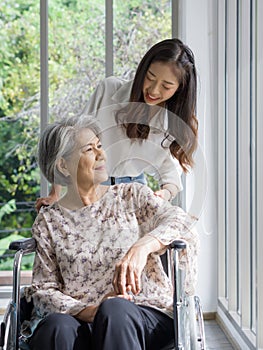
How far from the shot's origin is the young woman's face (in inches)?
94.9

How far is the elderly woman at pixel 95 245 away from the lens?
83.1 inches

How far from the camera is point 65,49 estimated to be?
4199 millimetres

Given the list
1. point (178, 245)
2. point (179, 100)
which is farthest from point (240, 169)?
point (178, 245)

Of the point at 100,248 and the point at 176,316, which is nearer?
the point at 176,316

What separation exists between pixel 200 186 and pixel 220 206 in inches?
53.9

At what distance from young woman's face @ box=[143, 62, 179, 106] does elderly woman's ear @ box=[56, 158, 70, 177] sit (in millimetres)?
354

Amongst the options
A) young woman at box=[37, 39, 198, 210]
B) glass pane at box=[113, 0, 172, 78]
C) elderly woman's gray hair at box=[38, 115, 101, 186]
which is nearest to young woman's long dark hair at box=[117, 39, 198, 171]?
young woman at box=[37, 39, 198, 210]

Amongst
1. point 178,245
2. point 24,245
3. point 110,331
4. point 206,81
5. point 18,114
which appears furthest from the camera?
point 18,114

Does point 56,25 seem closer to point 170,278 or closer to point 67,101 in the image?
point 67,101

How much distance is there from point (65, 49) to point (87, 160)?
2.01 metres

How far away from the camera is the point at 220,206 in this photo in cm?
382

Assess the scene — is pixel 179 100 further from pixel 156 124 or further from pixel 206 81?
pixel 206 81

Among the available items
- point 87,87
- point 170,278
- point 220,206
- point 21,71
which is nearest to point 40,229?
point 170,278

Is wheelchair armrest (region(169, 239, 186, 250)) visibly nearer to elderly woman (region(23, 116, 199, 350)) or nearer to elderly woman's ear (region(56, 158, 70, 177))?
elderly woman (region(23, 116, 199, 350))
